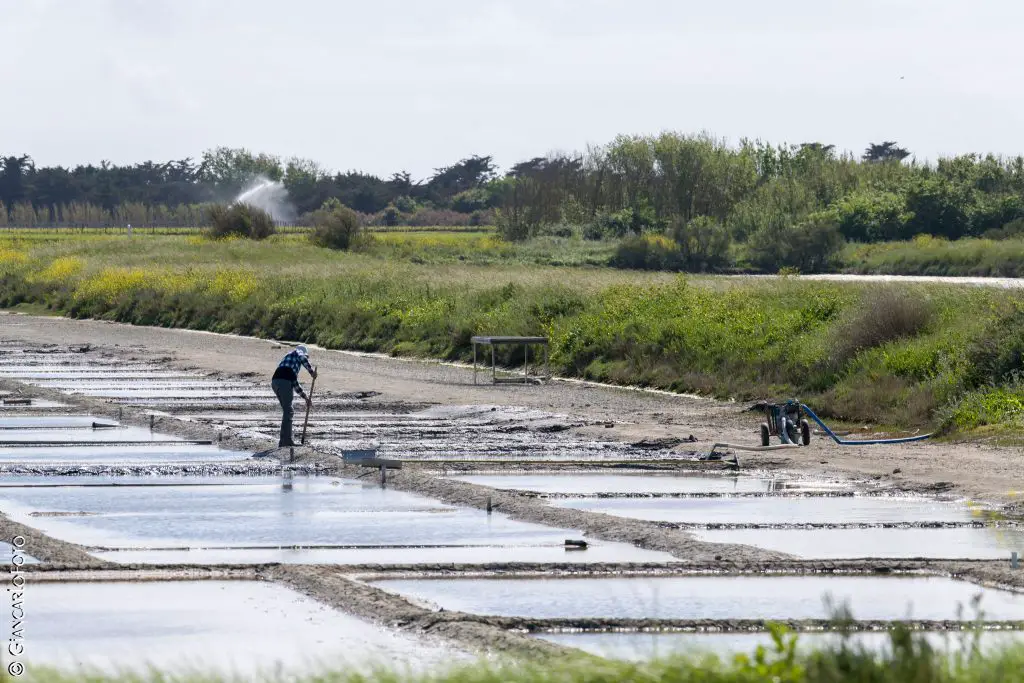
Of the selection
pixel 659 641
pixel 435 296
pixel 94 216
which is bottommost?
pixel 659 641

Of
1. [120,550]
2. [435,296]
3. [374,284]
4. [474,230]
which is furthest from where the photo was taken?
[474,230]

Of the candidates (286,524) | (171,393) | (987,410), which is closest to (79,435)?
(171,393)

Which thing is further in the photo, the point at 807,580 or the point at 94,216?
the point at 94,216

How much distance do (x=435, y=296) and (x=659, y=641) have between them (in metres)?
36.1

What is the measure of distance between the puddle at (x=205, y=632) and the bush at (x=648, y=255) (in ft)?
227

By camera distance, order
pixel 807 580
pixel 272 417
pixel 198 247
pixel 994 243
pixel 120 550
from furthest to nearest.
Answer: pixel 198 247 < pixel 994 243 < pixel 272 417 < pixel 120 550 < pixel 807 580

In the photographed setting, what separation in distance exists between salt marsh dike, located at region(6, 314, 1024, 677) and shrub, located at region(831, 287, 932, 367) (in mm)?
2492

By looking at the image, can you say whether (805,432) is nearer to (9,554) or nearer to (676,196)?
(9,554)

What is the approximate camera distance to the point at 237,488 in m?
18.2

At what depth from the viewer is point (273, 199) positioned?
15500 centimetres

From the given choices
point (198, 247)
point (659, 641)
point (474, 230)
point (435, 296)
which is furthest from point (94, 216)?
point (659, 641)

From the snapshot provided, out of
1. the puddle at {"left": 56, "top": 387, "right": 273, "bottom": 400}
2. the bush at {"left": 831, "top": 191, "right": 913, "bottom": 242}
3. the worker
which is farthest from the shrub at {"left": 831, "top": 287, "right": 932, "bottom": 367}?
the bush at {"left": 831, "top": 191, "right": 913, "bottom": 242}

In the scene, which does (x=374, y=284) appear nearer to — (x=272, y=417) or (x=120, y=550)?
(x=272, y=417)

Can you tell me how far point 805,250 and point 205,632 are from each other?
67461mm
